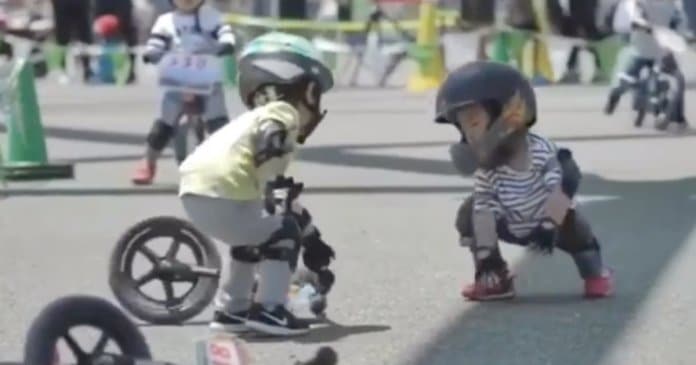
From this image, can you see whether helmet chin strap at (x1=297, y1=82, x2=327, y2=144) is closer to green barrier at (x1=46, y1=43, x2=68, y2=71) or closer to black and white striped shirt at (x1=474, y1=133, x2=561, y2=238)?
black and white striped shirt at (x1=474, y1=133, x2=561, y2=238)

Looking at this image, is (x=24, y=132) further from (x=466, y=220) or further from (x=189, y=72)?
(x=466, y=220)

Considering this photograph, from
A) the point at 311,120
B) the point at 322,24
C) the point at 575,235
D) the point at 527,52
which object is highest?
the point at 311,120

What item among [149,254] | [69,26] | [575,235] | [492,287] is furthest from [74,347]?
[69,26]

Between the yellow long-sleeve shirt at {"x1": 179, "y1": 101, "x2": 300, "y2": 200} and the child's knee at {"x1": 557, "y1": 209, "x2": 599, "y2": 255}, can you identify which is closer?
the yellow long-sleeve shirt at {"x1": 179, "y1": 101, "x2": 300, "y2": 200}

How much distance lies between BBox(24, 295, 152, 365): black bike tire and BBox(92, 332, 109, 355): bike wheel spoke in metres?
0.03

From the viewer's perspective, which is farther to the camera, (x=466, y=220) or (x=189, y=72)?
(x=189, y=72)

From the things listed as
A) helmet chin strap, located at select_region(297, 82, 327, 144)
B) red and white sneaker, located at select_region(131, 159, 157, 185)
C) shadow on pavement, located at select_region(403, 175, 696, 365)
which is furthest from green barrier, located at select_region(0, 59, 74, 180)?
helmet chin strap, located at select_region(297, 82, 327, 144)

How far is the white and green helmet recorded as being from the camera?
868cm

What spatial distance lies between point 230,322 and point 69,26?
20.7m

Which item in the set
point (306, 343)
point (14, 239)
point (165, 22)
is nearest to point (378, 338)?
point (306, 343)

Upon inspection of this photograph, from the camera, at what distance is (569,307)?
31.0 feet

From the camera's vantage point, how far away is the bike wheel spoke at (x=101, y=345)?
5.86 m

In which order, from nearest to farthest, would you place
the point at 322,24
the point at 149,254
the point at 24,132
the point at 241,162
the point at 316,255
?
the point at 241,162 → the point at 149,254 → the point at 316,255 → the point at 24,132 → the point at 322,24

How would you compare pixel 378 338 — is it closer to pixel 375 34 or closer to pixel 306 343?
pixel 306 343
